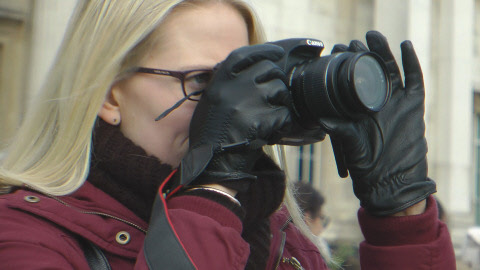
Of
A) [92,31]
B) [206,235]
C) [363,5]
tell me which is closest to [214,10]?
[92,31]

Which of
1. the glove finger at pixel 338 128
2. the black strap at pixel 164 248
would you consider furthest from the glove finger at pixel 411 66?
the black strap at pixel 164 248

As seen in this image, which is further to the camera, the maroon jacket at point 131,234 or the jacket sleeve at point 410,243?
the jacket sleeve at point 410,243

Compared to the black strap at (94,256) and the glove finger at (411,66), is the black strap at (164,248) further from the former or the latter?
the glove finger at (411,66)

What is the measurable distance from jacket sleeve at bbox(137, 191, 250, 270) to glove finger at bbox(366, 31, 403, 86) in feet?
1.84

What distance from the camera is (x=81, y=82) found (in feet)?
4.44

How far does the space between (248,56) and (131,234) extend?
17.1 inches

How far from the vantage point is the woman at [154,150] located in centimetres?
111

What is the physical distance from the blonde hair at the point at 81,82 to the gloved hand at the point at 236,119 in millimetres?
248

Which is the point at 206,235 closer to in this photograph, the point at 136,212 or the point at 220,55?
the point at 136,212

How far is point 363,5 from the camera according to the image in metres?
7.95

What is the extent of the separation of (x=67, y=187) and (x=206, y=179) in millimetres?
302

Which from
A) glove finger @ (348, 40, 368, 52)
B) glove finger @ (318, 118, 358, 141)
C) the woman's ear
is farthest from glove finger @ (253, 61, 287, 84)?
the woman's ear

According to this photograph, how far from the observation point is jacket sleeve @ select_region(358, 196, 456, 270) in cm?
134

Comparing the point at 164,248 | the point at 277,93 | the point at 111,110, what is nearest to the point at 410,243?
the point at 277,93
